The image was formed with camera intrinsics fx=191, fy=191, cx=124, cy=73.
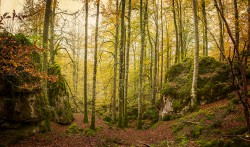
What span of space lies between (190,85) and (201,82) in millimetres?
889

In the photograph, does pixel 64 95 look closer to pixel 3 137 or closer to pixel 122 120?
pixel 122 120

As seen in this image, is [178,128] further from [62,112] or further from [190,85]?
[62,112]

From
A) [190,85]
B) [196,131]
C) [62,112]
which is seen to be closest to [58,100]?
[62,112]

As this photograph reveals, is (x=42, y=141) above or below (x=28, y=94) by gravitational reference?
below

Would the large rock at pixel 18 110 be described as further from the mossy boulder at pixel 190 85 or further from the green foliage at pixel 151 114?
the green foliage at pixel 151 114

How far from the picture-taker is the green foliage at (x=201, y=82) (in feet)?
41.5

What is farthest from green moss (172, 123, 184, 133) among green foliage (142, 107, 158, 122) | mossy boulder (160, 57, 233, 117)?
green foliage (142, 107, 158, 122)

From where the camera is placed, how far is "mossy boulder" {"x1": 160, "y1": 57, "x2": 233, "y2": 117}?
1267 cm

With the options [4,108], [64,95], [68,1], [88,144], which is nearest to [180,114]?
[88,144]

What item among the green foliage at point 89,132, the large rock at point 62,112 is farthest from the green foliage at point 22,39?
the green foliage at point 89,132

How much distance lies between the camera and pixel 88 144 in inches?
371

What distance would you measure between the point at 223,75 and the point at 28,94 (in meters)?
12.1

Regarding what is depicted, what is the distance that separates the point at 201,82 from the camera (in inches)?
545

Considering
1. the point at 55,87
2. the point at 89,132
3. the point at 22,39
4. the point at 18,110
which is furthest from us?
the point at 55,87
